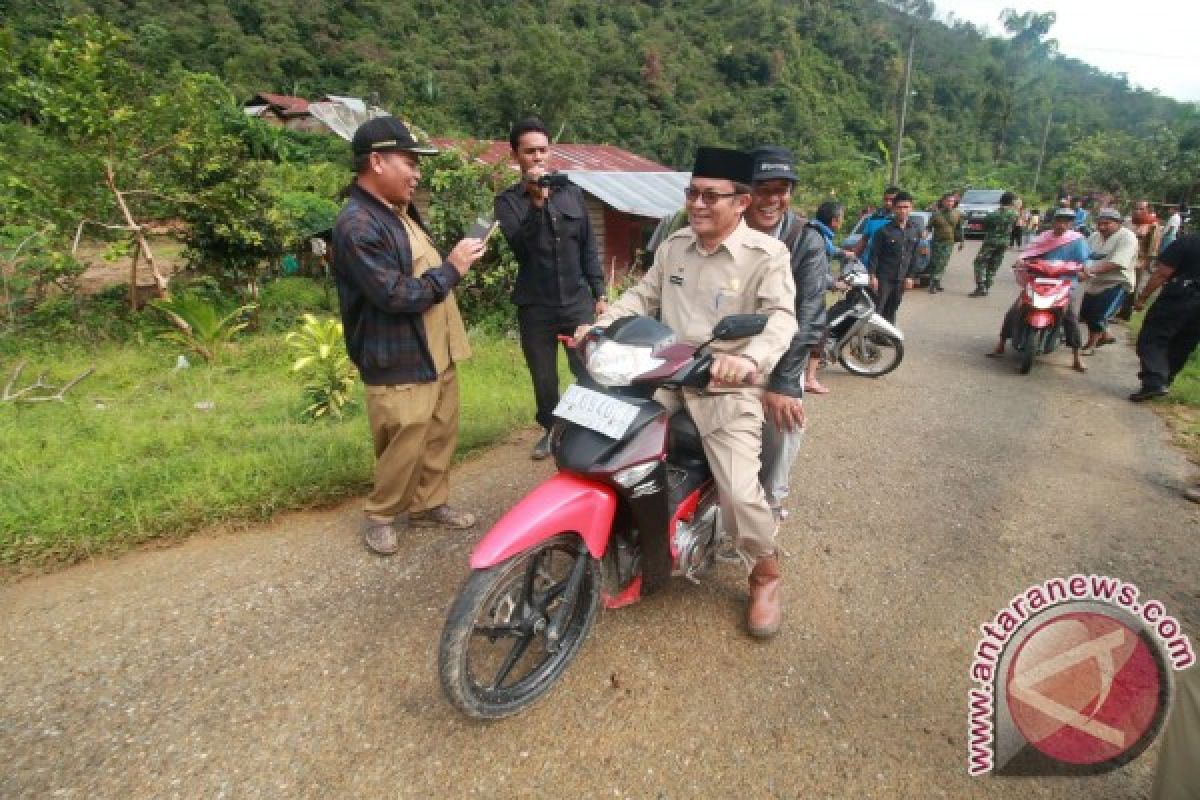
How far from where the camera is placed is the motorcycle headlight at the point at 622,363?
2.04 metres

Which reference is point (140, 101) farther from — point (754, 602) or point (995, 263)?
point (995, 263)

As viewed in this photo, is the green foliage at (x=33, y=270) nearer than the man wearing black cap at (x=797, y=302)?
No

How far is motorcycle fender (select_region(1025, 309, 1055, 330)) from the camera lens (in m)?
5.91

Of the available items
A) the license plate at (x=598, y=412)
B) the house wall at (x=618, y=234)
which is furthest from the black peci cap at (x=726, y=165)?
the house wall at (x=618, y=234)

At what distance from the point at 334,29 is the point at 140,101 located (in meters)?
48.1

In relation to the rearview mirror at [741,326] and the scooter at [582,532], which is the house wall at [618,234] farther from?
the rearview mirror at [741,326]

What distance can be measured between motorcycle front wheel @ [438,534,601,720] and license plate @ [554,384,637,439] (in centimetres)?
41

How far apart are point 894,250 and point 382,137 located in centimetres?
596

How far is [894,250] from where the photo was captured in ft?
21.9

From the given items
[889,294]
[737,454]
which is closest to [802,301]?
[737,454]

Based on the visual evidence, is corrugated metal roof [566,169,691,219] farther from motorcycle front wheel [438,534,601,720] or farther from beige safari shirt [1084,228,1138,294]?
motorcycle front wheel [438,534,601,720]

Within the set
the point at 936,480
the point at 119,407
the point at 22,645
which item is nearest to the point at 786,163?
the point at 936,480

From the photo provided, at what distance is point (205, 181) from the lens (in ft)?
26.4

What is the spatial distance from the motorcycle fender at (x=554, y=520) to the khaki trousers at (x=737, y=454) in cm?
45
